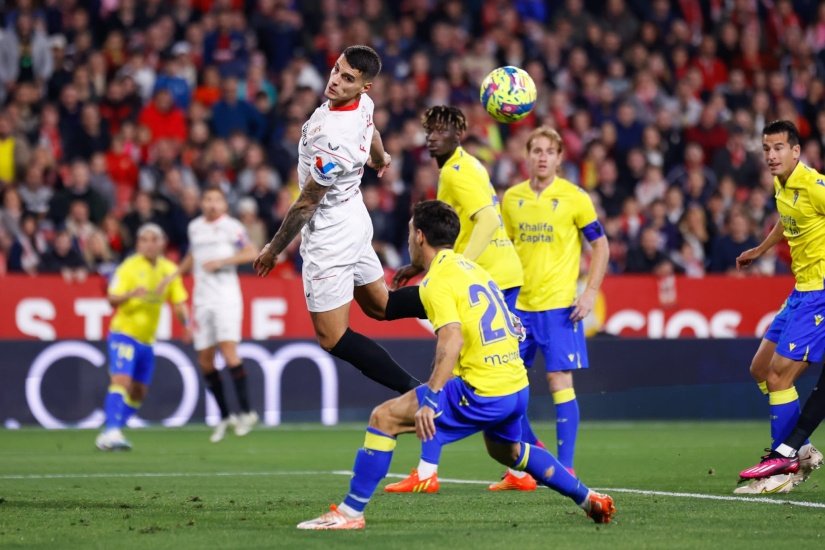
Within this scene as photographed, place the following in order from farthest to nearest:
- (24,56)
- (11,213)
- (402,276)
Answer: (24,56) → (11,213) → (402,276)

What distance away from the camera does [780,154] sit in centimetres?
888

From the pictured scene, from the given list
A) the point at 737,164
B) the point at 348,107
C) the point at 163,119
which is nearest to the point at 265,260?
the point at 348,107

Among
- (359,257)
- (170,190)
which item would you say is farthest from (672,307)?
(359,257)

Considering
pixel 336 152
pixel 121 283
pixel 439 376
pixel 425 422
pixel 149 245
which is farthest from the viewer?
pixel 149 245

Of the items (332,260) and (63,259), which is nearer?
(332,260)

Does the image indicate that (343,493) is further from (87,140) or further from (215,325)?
(87,140)

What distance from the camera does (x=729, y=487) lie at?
9062 millimetres

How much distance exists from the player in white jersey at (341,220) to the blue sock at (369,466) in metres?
1.71

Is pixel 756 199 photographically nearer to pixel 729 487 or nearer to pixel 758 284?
pixel 758 284

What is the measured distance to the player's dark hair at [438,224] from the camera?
714cm

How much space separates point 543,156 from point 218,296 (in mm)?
5699

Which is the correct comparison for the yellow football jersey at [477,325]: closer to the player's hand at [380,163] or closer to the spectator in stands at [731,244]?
the player's hand at [380,163]

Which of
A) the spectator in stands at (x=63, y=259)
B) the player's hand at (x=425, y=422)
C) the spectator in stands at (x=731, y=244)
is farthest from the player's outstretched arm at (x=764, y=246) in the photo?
the spectator in stands at (x=63, y=259)

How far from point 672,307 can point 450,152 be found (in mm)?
8505
